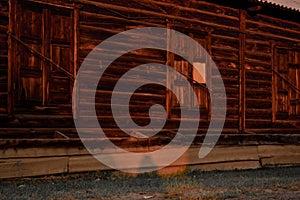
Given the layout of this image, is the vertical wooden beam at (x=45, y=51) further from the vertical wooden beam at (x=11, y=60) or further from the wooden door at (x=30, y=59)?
the vertical wooden beam at (x=11, y=60)

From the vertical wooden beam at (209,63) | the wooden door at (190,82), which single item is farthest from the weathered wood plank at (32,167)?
the vertical wooden beam at (209,63)

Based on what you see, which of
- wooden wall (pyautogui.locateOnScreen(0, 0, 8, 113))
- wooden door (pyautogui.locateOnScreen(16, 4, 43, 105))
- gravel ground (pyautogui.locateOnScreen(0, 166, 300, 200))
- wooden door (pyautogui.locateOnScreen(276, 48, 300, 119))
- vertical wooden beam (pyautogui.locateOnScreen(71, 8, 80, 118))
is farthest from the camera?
wooden door (pyautogui.locateOnScreen(276, 48, 300, 119))

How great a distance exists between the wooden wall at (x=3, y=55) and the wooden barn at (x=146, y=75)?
2 cm

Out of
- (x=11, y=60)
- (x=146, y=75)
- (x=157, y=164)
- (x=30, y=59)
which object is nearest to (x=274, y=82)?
(x=146, y=75)

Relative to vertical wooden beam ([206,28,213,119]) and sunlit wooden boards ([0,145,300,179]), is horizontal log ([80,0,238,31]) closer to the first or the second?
vertical wooden beam ([206,28,213,119])

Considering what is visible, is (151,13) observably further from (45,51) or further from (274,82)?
(274,82)

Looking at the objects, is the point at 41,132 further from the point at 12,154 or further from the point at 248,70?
the point at 248,70

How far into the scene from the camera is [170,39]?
10922 millimetres

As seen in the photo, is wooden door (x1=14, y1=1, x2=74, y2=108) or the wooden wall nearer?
the wooden wall

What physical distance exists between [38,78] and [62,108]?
83 centimetres

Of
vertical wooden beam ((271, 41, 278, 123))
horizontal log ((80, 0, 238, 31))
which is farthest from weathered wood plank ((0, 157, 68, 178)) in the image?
vertical wooden beam ((271, 41, 278, 123))

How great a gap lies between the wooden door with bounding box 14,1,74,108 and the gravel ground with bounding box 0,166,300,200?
1.81 m

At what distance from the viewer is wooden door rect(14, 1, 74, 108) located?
870cm

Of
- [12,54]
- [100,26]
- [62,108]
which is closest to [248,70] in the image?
[100,26]
